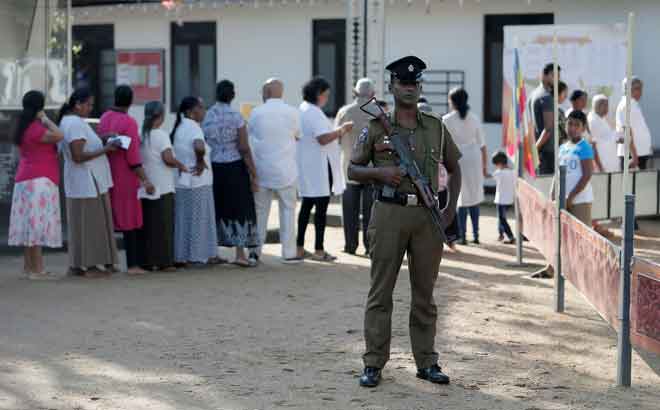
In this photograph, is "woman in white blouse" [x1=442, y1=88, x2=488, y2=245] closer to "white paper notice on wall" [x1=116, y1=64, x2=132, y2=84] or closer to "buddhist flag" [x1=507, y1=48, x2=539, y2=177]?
"buddhist flag" [x1=507, y1=48, x2=539, y2=177]

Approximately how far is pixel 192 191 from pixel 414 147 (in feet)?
16.8

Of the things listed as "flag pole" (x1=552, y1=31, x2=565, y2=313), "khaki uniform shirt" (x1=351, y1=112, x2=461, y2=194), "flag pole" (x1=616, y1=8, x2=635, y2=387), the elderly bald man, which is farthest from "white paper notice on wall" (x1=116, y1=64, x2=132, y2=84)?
"flag pole" (x1=616, y1=8, x2=635, y2=387)

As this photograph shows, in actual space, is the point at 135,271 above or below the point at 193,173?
below

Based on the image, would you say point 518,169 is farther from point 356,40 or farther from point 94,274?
point 94,274

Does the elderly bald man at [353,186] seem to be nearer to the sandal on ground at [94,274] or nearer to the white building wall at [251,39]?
the sandal on ground at [94,274]

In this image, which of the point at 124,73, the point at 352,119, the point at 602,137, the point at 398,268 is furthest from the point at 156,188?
the point at 124,73

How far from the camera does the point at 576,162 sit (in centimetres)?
1012

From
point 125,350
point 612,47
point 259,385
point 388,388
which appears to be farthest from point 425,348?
point 612,47

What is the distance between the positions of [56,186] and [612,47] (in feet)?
31.8

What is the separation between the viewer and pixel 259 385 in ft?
22.6

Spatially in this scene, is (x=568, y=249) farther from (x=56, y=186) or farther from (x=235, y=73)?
(x=235, y=73)

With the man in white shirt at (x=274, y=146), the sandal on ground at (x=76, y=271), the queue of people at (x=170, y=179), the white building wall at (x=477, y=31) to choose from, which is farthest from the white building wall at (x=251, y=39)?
the sandal on ground at (x=76, y=271)

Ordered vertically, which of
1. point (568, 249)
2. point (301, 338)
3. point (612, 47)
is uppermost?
point (612, 47)

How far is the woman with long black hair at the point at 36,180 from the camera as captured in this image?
1065 centimetres
